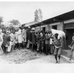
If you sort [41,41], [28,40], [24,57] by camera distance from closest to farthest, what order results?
[24,57] → [41,41] → [28,40]

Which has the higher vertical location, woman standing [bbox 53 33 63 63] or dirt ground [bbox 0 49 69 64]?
woman standing [bbox 53 33 63 63]

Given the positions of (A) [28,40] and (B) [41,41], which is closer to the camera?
(B) [41,41]

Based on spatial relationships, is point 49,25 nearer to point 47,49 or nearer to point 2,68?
point 47,49

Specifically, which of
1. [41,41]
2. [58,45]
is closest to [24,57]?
[41,41]

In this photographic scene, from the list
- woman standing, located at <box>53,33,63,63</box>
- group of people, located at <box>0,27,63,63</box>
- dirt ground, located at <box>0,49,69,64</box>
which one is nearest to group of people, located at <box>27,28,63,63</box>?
group of people, located at <box>0,27,63,63</box>

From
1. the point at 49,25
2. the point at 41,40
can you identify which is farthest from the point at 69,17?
the point at 49,25

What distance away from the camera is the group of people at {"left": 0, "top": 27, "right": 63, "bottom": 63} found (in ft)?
16.8

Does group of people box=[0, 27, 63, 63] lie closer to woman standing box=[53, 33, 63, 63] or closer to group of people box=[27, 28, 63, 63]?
group of people box=[27, 28, 63, 63]

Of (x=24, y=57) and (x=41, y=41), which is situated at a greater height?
(x=41, y=41)

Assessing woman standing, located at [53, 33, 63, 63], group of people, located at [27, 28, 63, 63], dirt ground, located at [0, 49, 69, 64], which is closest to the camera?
woman standing, located at [53, 33, 63, 63]

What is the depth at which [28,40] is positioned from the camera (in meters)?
5.49

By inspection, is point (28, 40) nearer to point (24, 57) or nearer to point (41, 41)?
point (41, 41)

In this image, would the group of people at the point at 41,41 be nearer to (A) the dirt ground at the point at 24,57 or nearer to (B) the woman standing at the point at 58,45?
(A) the dirt ground at the point at 24,57

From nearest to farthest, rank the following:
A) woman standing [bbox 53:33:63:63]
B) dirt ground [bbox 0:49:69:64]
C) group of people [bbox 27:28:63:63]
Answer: woman standing [bbox 53:33:63:63]
dirt ground [bbox 0:49:69:64]
group of people [bbox 27:28:63:63]
